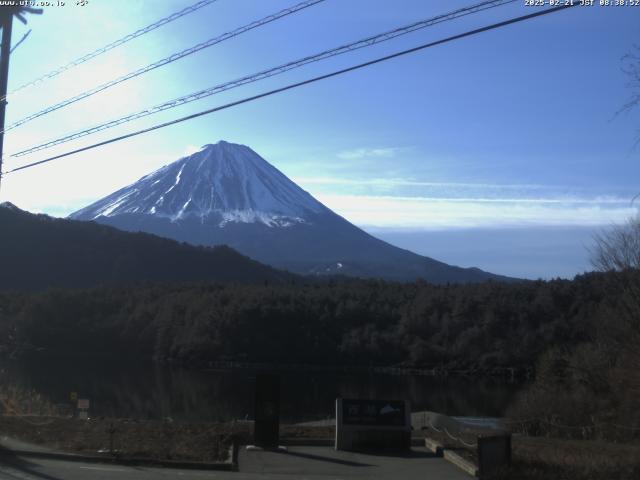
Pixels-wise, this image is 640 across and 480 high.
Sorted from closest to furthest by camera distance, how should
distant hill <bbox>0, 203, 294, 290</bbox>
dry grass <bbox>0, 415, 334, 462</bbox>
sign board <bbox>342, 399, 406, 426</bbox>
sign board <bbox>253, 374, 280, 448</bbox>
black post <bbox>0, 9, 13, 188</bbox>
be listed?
dry grass <bbox>0, 415, 334, 462</bbox>
sign board <bbox>253, 374, 280, 448</bbox>
sign board <bbox>342, 399, 406, 426</bbox>
black post <bbox>0, 9, 13, 188</bbox>
distant hill <bbox>0, 203, 294, 290</bbox>

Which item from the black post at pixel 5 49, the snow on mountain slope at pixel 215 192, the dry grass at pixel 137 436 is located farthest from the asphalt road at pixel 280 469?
the snow on mountain slope at pixel 215 192

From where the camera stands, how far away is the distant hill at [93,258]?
115m

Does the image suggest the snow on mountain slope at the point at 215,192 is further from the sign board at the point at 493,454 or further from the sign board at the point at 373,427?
the sign board at the point at 493,454

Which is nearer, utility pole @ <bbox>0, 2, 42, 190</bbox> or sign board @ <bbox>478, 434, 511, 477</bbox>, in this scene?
sign board @ <bbox>478, 434, 511, 477</bbox>

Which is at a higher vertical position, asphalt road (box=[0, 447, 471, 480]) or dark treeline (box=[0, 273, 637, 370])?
dark treeline (box=[0, 273, 637, 370])

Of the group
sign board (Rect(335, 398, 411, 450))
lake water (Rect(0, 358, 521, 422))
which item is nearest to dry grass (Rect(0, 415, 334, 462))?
sign board (Rect(335, 398, 411, 450))

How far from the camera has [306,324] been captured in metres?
88.4

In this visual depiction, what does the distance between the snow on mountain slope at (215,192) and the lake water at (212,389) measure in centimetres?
9970

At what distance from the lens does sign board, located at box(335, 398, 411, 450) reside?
52.5ft

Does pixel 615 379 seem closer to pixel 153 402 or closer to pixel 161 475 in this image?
pixel 161 475

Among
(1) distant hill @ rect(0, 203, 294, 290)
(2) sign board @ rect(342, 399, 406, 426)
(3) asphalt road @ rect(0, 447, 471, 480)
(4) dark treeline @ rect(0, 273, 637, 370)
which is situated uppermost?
(1) distant hill @ rect(0, 203, 294, 290)

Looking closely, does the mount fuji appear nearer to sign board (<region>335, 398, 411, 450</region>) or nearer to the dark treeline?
the dark treeline

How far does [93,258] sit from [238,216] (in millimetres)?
63103

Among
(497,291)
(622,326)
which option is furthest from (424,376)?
(622,326)
